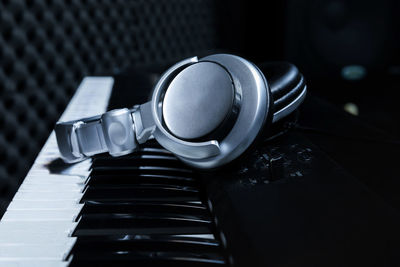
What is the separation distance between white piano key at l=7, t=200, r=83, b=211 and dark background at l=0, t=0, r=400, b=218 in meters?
1.06

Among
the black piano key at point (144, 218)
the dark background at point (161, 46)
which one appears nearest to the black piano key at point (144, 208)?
the black piano key at point (144, 218)

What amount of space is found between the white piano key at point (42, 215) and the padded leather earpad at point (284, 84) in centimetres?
33

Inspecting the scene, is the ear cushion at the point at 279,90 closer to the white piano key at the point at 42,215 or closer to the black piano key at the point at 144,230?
the black piano key at the point at 144,230

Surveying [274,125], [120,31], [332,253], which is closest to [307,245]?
[332,253]

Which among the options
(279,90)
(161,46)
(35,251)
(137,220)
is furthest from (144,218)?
(161,46)

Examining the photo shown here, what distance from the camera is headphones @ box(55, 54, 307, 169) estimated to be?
43 centimetres

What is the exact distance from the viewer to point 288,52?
2.07 meters

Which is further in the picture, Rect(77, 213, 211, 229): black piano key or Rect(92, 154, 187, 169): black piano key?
Rect(92, 154, 187, 169): black piano key

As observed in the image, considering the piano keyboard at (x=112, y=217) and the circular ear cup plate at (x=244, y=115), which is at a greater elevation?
the circular ear cup plate at (x=244, y=115)

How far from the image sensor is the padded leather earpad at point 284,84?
19.7 inches

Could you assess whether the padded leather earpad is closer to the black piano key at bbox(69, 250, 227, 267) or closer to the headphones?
the headphones

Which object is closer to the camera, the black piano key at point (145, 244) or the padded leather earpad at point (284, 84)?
the black piano key at point (145, 244)

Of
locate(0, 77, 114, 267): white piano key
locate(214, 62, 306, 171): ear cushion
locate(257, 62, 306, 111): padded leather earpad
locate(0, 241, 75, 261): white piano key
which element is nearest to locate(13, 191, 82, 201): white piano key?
locate(0, 77, 114, 267): white piano key

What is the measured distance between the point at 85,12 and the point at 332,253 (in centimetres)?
199
